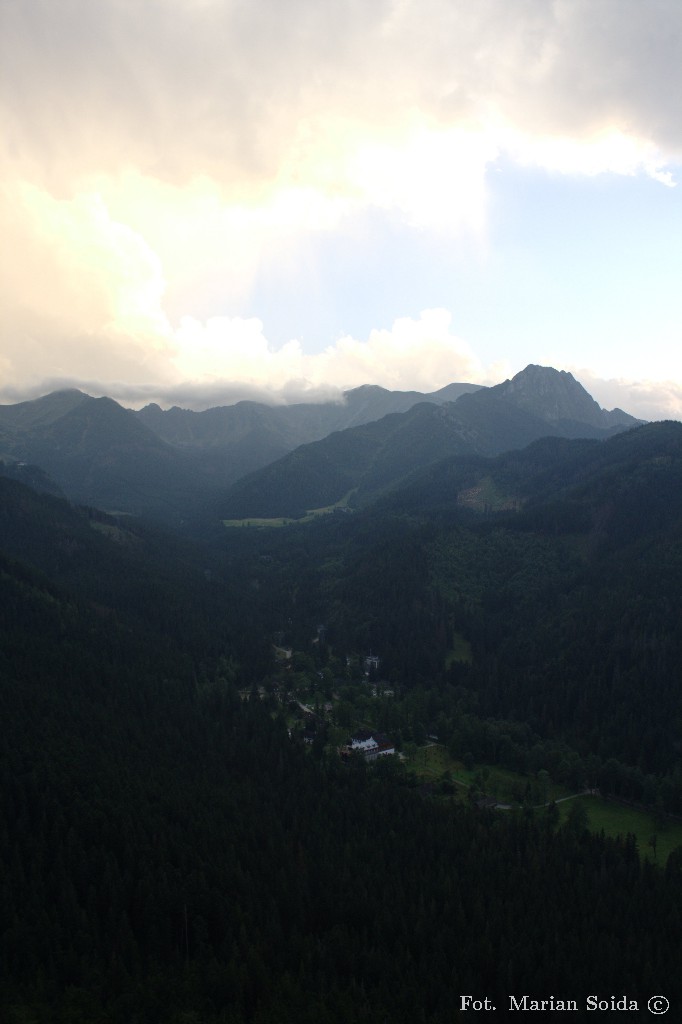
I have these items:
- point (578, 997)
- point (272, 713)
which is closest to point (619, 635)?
point (272, 713)

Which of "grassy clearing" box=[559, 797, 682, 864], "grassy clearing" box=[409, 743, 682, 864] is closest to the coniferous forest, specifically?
"grassy clearing" box=[409, 743, 682, 864]

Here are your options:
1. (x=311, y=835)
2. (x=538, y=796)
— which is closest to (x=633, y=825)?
(x=538, y=796)

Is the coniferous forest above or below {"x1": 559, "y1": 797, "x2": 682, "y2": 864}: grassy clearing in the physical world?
above

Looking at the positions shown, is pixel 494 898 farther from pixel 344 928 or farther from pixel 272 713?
pixel 272 713

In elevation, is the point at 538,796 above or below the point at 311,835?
below

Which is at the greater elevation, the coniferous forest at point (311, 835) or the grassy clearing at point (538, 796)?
the coniferous forest at point (311, 835)

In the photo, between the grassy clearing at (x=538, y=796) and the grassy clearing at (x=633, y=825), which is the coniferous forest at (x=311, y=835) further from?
the grassy clearing at (x=633, y=825)

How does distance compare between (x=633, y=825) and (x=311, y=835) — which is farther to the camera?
(x=633, y=825)

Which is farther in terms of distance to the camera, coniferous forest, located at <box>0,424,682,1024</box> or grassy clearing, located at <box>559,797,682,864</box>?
grassy clearing, located at <box>559,797,682,864</box>

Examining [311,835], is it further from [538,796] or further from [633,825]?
[633,825]

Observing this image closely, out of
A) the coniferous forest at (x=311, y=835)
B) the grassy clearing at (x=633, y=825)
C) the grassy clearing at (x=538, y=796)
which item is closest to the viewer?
the coniferous forest at (x=311, y=835)

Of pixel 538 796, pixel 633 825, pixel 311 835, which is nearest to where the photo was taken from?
pixel 311 835

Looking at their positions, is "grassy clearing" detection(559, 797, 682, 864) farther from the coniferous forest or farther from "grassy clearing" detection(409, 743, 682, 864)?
the coniferous forest

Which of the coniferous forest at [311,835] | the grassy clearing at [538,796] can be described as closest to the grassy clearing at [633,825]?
the grassy clearing at [538,796]
